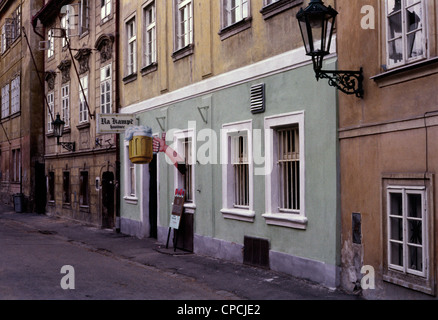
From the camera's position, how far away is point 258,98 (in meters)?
11.6

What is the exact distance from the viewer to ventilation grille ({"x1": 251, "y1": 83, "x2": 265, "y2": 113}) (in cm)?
1152

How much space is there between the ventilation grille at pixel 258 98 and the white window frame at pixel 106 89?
9.30 meters

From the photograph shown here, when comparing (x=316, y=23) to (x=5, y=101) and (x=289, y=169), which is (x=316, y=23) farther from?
(x=5, y=101)

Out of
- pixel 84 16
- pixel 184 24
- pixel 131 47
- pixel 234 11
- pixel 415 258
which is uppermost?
pixel 84 16

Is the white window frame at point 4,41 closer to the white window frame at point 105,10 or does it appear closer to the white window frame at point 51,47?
the white window frame at point 51,47

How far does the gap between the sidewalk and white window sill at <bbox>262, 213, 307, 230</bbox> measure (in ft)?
2.82

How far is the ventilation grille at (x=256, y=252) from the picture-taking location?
37.6 feet

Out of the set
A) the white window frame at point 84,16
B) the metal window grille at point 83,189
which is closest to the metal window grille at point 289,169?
the metal window grille at point 83,189

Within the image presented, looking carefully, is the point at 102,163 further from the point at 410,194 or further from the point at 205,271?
the point at 410,194

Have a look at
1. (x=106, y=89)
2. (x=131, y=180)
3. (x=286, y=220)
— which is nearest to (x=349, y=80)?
(x=286, y=220)

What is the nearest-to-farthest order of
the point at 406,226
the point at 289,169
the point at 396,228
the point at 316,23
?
the point at 406,226 < the point at 396,228 < the point at 316,23 < the point at 289,169

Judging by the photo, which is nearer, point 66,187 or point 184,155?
point 184,155

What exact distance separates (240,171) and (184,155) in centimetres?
273

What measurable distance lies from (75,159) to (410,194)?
1779 centimetres
